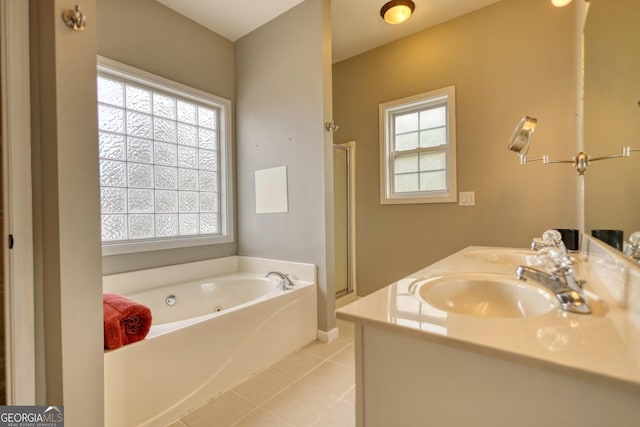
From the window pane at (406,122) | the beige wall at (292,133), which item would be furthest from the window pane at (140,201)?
the window pane at (406,122)

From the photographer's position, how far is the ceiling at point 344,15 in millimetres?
2310

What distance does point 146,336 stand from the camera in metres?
1.34

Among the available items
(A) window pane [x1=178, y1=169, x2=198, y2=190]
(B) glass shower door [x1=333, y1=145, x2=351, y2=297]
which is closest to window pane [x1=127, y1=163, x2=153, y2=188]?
(A) window pane [x1=178, y1=169, x2=198, y2=190]

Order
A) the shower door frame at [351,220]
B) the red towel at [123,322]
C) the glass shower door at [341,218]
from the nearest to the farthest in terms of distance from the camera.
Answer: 1. the red towel at [123,322]
2. the glass shower door at [341,218]
3. the shower door frame at [351,220]

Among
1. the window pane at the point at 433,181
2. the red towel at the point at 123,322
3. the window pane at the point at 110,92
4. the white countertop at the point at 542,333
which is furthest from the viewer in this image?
the window pane at the point at 433,181

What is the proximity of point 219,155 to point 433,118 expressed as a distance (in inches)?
85.8

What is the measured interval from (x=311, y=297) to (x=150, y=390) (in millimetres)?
1188

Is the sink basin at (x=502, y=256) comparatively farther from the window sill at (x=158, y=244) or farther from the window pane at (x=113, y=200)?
the window pane at (x=113, y=200)

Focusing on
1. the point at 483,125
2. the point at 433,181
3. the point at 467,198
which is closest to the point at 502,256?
the point at 467,198

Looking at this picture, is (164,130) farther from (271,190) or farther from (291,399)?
(291,399)

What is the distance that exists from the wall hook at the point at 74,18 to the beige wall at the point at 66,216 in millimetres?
21

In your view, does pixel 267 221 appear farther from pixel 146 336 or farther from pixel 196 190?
pixel 146 336

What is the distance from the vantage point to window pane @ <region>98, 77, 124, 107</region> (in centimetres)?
200

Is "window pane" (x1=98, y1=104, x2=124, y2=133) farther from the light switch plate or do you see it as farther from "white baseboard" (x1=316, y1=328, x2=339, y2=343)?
"white baseboard" (x1=316, y1=328, x2=339, y2=343)
